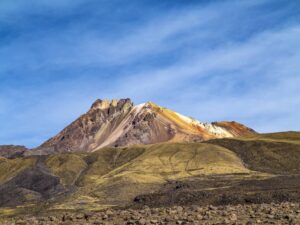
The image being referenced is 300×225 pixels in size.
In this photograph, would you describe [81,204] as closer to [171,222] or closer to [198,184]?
[198,184]

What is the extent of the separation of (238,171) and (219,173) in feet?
27.2

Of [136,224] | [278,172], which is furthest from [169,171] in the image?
[136,224]

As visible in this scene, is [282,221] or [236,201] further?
[236,201]

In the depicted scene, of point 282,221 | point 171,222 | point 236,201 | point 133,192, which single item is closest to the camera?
point 282,221

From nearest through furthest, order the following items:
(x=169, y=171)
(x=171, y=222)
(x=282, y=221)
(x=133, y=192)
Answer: (x=282, y=221) < (x=171, y=222) < (x=133, y=192) < (x=169, y=171)

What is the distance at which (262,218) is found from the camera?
91.2 ft

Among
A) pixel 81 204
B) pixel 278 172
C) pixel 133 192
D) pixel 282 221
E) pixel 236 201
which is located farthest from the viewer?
pixel 278 172

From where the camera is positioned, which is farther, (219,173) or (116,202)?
(219,173)

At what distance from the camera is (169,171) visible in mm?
198625

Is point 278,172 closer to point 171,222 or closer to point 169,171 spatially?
point 169,171

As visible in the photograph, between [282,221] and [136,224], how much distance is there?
7.98 meters

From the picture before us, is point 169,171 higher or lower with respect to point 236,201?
higher

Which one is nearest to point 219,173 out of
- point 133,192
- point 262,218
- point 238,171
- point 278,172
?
point 238,171

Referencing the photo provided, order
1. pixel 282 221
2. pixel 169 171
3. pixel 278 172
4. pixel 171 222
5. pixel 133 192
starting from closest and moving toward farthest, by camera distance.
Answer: pixel 282 221 < pixel 171 222 < pixel 133 192 < pixel 278 172 < pixel 169 171
